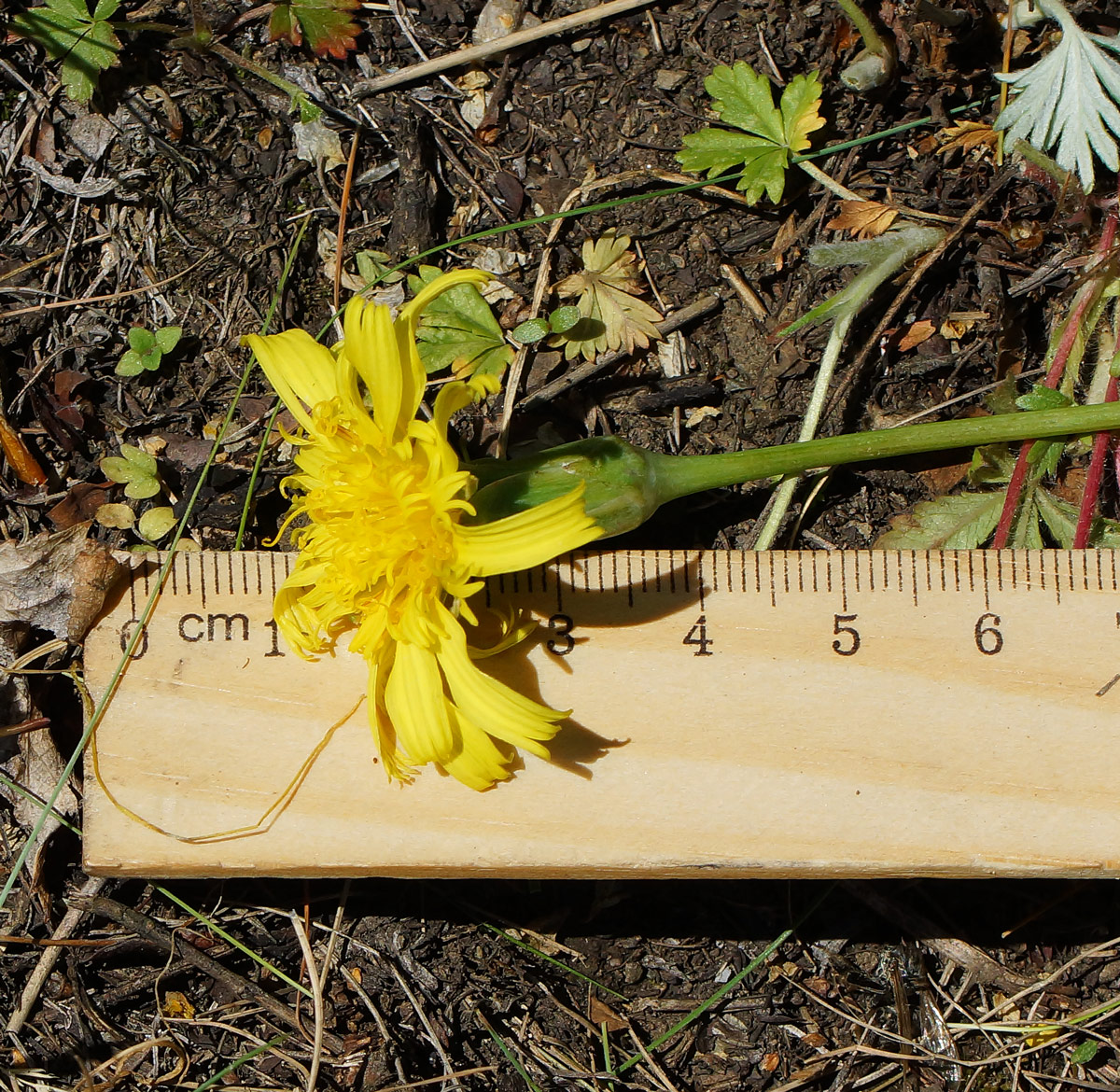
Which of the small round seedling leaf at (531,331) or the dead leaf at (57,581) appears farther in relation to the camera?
the small round seedling leaf at (531,331)

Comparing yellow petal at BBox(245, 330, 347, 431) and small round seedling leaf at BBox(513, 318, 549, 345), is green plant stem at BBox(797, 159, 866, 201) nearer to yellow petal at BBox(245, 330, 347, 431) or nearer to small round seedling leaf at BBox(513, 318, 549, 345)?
small round seedling leaf at BBox(513, 318, 549, 345)

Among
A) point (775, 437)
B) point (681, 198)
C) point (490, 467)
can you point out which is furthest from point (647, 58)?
point (490, 467)

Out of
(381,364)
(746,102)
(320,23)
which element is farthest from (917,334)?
(320,23)

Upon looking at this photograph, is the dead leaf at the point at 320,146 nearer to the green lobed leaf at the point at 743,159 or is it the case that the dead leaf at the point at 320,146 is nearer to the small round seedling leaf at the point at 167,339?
the small round seedling leaf at the point at 167,339

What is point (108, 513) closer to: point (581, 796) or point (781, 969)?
point (581, 796)

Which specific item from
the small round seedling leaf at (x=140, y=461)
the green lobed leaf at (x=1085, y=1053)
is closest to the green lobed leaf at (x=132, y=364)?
the small round seedling leaf at (x=140, y=461)

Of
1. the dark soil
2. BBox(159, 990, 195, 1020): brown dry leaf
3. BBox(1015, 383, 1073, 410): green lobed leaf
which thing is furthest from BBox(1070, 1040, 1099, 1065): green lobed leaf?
BBox(159, 990, 195, 1020): brown dry leaf

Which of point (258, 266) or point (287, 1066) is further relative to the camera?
point (258, 266)
